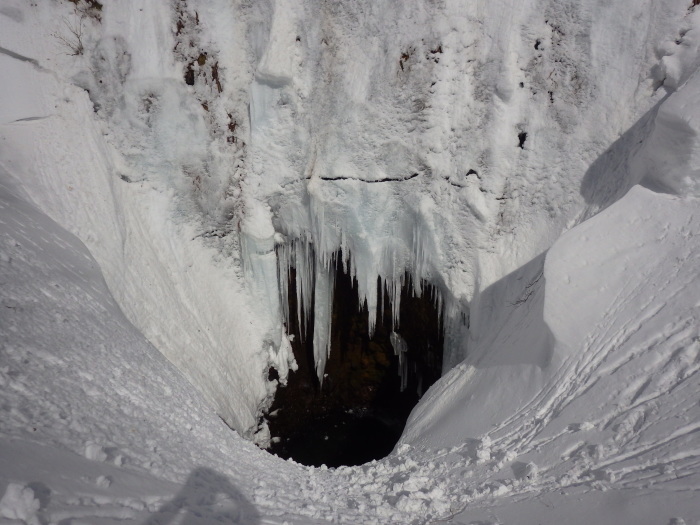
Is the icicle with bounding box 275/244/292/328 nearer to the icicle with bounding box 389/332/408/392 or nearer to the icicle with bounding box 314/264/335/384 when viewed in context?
the icicle with bounding box 314/264/335/384

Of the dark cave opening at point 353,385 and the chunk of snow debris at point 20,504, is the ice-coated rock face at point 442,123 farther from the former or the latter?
the chunk of snow debris at point 20,504

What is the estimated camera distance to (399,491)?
12.3 ft

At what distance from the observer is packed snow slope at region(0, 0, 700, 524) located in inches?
133

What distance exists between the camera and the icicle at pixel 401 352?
8.51 metres

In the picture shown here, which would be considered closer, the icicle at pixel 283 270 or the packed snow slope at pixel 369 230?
the packed snow slope at pixel 369 230

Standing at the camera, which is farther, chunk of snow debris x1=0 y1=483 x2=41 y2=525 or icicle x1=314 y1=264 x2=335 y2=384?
icicle x1=314 y1=264 x2=335 y2=384

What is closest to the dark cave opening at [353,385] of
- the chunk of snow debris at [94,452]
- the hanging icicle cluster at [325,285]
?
the hanging icicle cluster at [325,285]

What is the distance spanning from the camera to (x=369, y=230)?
7.13 m

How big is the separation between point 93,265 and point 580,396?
5.57 m

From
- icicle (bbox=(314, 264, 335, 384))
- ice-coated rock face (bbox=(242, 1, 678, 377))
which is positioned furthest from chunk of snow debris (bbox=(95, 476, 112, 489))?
icicle (bbox=(314, 264, 335, 384))

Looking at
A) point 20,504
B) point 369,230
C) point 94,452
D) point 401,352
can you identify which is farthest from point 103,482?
point 401,352

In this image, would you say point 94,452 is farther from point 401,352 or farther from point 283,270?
point 401,352

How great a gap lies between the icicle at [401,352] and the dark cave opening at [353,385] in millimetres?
42

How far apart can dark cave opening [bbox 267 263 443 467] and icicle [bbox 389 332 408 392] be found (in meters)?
0.04
